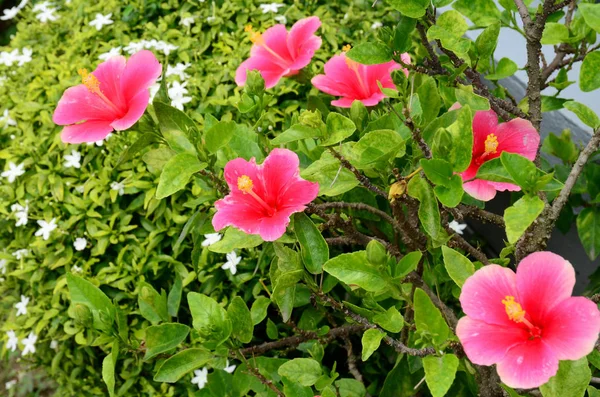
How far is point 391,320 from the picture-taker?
37.9 inches

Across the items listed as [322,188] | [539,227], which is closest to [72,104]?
[322,188]

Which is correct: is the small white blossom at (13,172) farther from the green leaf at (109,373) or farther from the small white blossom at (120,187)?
the green leaf at (109,373)

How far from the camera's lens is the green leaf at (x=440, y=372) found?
0.80 metres

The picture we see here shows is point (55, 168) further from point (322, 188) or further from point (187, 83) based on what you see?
point (322, 188)

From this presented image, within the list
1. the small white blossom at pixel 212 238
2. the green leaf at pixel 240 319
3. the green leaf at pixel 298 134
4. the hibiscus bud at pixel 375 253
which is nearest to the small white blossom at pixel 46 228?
the small white blossom at pixel 212 238

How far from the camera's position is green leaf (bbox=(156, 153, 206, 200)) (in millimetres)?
949

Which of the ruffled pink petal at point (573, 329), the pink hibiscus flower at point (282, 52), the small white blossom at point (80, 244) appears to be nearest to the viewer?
the ruffled pink petal at point (573, 329)

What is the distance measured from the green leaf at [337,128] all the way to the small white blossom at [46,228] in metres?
0.98

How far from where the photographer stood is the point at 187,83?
5.85 feet

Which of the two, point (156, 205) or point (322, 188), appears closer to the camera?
point (322, 188)

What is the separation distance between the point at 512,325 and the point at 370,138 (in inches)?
12.5

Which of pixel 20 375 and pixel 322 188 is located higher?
pixel 322 188

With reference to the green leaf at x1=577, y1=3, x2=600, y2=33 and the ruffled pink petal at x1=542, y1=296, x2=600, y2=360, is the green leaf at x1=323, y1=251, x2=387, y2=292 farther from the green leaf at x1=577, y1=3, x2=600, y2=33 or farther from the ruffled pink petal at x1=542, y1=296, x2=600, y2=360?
the green leaf at x1=577, y1=3, x2=600, y2=33

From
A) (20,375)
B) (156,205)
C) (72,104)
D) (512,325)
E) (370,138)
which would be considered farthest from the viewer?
(20,375)
